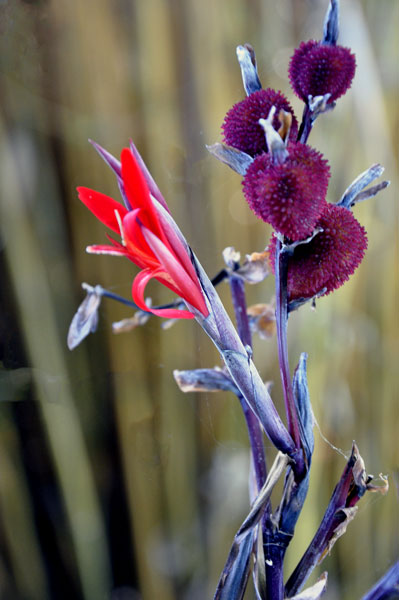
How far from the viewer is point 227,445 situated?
0.46 metres

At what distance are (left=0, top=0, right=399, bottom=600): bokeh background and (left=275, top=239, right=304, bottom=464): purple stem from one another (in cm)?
17

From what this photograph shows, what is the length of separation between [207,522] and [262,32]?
0.48 metres

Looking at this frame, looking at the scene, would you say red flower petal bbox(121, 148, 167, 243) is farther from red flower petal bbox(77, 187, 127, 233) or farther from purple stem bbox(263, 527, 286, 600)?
purple stem bbox(263, 527, 286, 600)

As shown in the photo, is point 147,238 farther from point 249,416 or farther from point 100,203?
point 249,416

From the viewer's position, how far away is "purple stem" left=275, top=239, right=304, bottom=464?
0.23m

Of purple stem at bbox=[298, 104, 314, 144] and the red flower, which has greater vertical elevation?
purple stem at bbox=[298, 104, 314, 144]

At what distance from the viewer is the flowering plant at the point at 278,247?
7.9 inches

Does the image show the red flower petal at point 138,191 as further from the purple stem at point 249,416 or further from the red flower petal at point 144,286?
the purple stem at point 249,416

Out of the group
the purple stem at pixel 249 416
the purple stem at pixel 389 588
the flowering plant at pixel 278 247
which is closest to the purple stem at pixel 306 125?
the flowering plant at pixel 278 247

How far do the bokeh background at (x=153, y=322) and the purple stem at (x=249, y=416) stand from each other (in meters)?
0.07

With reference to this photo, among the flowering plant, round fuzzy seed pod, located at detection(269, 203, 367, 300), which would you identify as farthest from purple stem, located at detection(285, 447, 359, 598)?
round fuzzy seed pod, located at detection(269, 203, 367, 300)

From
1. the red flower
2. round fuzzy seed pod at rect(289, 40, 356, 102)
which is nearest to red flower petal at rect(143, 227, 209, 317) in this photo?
the red flower

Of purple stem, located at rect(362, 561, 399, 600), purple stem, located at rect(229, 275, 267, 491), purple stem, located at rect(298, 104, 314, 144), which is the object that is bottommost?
purple stem, located at rect(362, 561, 399, 600)

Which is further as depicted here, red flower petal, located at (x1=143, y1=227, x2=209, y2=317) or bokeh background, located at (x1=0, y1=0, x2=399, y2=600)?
bokeh background, located at (x1=0, y1=0, x2=399, y2=600)
